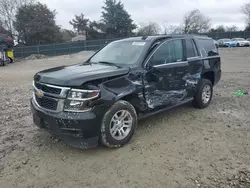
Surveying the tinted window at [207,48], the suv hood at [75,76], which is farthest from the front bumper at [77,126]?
the tinted window at [207,48]

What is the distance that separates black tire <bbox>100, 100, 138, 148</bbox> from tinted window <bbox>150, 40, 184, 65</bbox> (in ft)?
3.39

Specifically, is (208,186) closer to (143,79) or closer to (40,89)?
(143,79)

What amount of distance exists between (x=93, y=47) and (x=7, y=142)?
32.0 meters

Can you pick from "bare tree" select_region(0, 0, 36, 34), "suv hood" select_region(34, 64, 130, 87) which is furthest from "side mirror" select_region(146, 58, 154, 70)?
"bare tree" select_region(0, 0, 36, 34)

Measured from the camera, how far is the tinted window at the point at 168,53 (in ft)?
13.5

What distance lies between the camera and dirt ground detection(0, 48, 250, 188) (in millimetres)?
2809

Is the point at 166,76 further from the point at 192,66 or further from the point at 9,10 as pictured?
the point at 9,10

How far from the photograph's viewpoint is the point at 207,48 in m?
5.52

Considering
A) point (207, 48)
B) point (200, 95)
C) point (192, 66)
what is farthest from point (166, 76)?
point (207, 48)

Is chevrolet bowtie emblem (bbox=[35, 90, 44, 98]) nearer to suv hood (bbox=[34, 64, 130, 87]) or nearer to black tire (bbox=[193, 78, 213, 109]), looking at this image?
suv hood (bbox=[34, 64, 130, 87])

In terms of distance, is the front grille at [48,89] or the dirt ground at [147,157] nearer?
the dirt ground at [147,157]

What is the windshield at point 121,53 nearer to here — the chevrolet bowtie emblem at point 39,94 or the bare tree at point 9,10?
the chevrolet bowtie emblem at point 39,94

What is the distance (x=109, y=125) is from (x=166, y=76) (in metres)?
1.58

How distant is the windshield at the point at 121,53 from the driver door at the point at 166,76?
30cm
